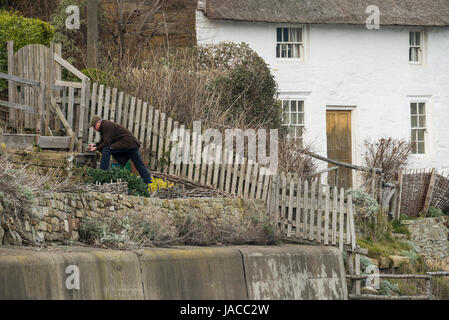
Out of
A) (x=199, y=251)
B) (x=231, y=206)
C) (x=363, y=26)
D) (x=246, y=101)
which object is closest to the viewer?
(x=199, y=251)

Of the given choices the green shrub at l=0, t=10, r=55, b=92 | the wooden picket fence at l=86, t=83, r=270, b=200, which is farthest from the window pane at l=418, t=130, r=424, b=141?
the green shrub at l=0, t=10, r=55, b=92

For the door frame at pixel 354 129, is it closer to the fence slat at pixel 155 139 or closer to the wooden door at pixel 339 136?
the wooden door at pixel 339 136

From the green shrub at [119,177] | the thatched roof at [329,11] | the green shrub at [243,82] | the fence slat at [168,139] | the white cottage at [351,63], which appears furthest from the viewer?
the white cottage at [351,63]

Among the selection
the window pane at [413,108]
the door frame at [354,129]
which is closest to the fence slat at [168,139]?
the door frame at [354,129]

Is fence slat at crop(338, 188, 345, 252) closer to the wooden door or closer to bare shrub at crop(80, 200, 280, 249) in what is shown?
bare shrub at crop(80, 200, 280, 249)

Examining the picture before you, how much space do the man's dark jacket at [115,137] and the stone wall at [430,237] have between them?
23.4 ft

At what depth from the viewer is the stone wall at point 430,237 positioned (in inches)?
716

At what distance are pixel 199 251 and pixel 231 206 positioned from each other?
3.79 metres

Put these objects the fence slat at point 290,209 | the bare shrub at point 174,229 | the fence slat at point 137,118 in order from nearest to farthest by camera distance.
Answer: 1. the bare shrub at point 174,229
2. the fence slat at point 290,209
3. the fence slat at point 137,118

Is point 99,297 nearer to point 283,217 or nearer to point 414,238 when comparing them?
point 283,217

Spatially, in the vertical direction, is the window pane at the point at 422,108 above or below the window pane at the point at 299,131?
above

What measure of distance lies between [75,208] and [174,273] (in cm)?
186
